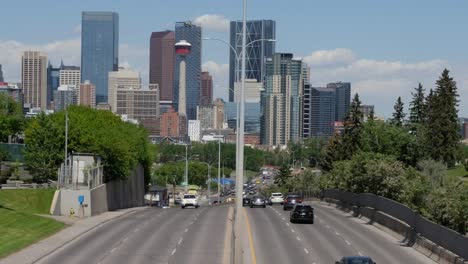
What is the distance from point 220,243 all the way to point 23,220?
14.8 metres

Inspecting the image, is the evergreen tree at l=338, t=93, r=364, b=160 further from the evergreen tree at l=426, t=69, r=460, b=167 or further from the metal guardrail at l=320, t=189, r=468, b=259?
the metal guardrail at l=320, t=189, r=468, b=259

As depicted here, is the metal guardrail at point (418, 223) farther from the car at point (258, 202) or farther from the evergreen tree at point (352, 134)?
the evergreen tree at point (352, 134)

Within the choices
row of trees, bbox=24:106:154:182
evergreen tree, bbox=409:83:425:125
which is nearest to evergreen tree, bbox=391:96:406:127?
evergreen tree, bbox=409:83:425:125

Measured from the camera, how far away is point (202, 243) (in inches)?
1902

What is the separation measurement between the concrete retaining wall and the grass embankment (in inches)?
802

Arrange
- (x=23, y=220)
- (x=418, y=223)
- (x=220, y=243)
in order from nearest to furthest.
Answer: (x=220, y=243) < (x=418, y=223) < (x=23, y=220)

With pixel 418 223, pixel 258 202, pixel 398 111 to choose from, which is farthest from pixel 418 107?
pixel 418 223

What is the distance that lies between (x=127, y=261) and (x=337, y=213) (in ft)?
136

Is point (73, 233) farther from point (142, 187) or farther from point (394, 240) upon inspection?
point (142, 187)

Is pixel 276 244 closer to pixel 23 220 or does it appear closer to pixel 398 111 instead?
pixel 23 220

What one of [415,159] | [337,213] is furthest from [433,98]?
[337,213]

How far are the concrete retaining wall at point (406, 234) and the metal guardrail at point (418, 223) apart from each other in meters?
0.22

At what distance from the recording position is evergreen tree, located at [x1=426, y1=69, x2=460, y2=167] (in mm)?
119188

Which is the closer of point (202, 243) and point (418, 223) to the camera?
point (202, 243)
